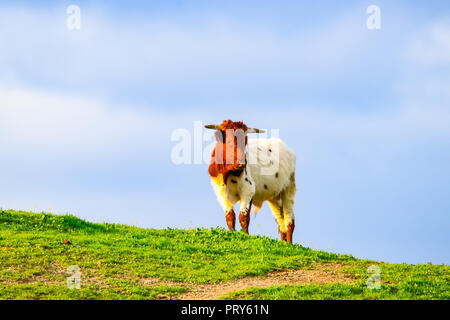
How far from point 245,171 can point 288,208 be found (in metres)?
4.57

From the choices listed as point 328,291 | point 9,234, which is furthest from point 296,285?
point 9,234

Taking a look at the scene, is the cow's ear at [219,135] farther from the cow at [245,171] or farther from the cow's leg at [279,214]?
the cow's leg at [279,214]

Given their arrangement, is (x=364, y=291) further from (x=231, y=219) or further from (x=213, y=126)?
(x=213, y=126)

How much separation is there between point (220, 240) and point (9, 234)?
291 inches

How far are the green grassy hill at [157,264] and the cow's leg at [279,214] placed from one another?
207 inches

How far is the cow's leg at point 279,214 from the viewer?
79.9 feet

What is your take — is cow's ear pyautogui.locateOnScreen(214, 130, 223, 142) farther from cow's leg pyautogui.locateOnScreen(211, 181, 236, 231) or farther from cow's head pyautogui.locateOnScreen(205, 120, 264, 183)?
cow's leg pyautogui.locateOnScreen(211, 181, 236, 231)

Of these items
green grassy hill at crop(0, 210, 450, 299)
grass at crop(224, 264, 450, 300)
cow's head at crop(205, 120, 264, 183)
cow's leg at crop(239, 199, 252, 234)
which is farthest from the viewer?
cow's leg at crop(239, 199, 252, 234)

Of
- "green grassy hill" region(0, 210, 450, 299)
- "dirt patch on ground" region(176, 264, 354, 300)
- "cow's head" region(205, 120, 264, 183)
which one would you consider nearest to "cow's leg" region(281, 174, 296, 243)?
"cow's head" region(205, 120, 264, 183)

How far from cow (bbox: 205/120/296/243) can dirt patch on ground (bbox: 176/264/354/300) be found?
5821 mm

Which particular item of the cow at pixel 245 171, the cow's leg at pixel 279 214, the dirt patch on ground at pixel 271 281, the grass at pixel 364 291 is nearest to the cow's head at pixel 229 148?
the cow at pixel 245 171

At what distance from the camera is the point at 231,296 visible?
1163 cm

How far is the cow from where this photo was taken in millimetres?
20203
